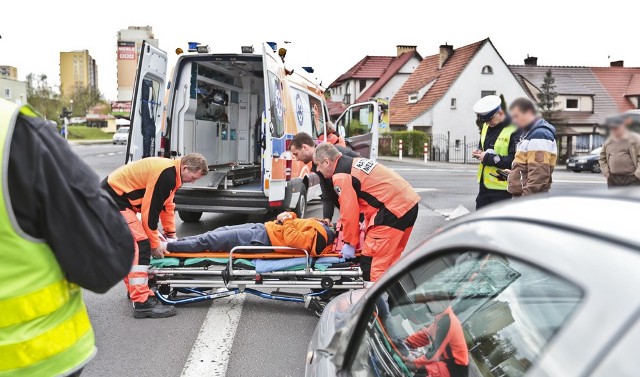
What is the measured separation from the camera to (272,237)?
5.86 metres

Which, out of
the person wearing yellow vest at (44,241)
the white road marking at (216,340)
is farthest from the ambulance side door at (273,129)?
the person wearing yellow vest at (44,241)

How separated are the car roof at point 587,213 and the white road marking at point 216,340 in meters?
3.07

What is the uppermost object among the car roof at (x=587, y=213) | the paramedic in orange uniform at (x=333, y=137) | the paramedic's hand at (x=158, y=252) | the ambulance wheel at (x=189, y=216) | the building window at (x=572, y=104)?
the building window at (x=572, y=104)

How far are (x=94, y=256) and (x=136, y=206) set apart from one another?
3.75m

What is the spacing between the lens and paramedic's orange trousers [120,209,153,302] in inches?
207

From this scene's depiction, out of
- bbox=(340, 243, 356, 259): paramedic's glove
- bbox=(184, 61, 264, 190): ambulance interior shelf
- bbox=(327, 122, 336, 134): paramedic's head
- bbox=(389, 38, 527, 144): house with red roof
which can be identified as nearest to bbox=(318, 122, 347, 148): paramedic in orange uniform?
bbox=(327, 122, 336, 134): paramedic's head

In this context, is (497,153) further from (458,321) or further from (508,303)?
(458,321)

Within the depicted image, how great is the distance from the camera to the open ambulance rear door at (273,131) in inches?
328

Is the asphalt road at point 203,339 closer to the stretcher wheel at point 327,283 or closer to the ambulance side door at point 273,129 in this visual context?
the stretcher wheel at point 327,283

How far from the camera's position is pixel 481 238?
149cm

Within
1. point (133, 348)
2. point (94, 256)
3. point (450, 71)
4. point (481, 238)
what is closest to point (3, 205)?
point (94, 256)

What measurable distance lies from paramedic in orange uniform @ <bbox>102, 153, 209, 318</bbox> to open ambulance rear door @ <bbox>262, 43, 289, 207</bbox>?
9.57ft

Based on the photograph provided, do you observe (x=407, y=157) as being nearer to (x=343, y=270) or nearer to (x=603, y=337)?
(x=343, y=270)

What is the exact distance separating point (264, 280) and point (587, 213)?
428cm
